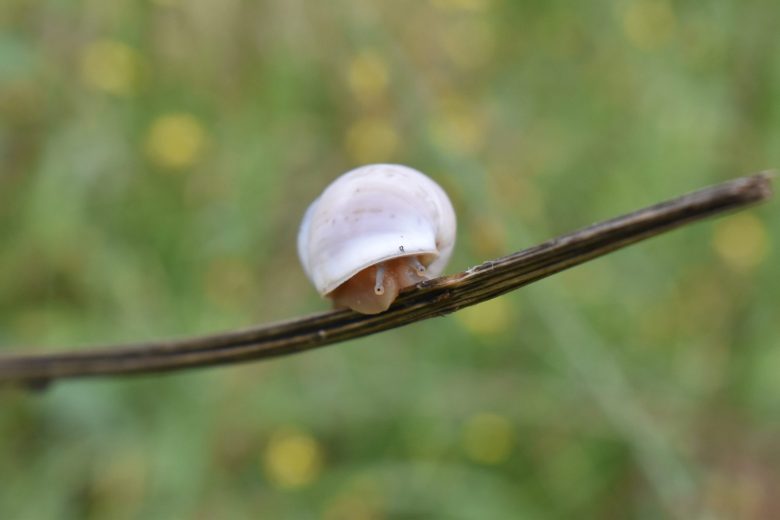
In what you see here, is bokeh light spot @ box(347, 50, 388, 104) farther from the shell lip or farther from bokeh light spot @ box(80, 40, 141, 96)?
the shell lip

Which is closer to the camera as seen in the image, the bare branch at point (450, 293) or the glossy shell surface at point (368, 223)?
the bare branch at point (450, 293)

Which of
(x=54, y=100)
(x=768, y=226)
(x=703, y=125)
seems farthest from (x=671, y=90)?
(x=54, y=100)

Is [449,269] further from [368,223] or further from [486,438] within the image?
[368,223]

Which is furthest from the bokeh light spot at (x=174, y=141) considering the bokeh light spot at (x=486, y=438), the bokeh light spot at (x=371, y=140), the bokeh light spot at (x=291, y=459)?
the bokeh light spot at (x=486, y=438)

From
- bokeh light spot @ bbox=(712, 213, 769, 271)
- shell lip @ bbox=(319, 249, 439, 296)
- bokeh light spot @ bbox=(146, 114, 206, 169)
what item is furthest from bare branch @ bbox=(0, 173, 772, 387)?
bokeh light spot @ bbox=(712, 213, 769, 271)

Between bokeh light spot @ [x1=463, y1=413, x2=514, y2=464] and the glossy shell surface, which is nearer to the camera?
the glossy shell surface

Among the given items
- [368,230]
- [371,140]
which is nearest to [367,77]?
[371,140]

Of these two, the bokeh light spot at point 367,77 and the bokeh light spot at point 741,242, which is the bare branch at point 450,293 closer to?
the bokeh light spot at point 367,77

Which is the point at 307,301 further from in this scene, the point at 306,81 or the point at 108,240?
the point at 306,81
